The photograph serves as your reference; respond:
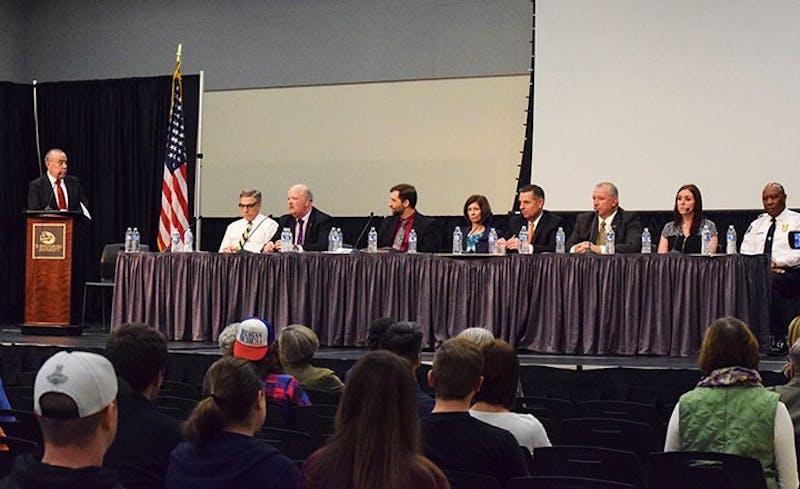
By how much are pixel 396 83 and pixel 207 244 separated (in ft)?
9.04

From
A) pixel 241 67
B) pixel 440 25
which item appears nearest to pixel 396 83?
pixel 440 25

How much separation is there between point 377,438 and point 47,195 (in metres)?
8.68

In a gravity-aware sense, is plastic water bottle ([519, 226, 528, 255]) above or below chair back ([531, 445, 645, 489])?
above

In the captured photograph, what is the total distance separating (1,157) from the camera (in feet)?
39.5

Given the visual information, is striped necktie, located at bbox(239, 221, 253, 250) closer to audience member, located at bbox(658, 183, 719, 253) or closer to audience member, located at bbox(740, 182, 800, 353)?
audience member, located at bbox(658, 183, 719, 253)

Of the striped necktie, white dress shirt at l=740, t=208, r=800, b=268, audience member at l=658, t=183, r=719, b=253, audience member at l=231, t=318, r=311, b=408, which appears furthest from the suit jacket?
audience member at l=231, t=318, r=311, b=408

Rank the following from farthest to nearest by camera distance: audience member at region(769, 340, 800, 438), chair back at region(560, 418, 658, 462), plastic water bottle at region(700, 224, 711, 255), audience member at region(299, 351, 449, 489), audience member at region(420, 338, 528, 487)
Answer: plastic water bottle at region(700, 224, 711, 255) → audience member at region(769, 340, 800, 438) → chair back at region(560, 418, 658, 462) → audience member at region(420, 338, 528, 487) → audience member at region(299, 351, 449, 489)

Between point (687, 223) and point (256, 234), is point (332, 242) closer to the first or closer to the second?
point (256, 234)

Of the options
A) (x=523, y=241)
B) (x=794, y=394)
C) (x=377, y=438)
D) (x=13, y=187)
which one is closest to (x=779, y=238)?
(x=523, y=241)

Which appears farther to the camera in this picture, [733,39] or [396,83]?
[396,83]

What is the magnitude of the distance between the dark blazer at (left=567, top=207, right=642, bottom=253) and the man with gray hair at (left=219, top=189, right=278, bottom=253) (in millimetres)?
2566

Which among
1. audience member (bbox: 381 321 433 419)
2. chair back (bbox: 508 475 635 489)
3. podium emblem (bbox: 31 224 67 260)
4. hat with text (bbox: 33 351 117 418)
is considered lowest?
chair back (bbox: 508 475 635 489)

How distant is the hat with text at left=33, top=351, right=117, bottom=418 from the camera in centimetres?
192

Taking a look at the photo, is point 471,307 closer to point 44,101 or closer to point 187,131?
point 187,131
